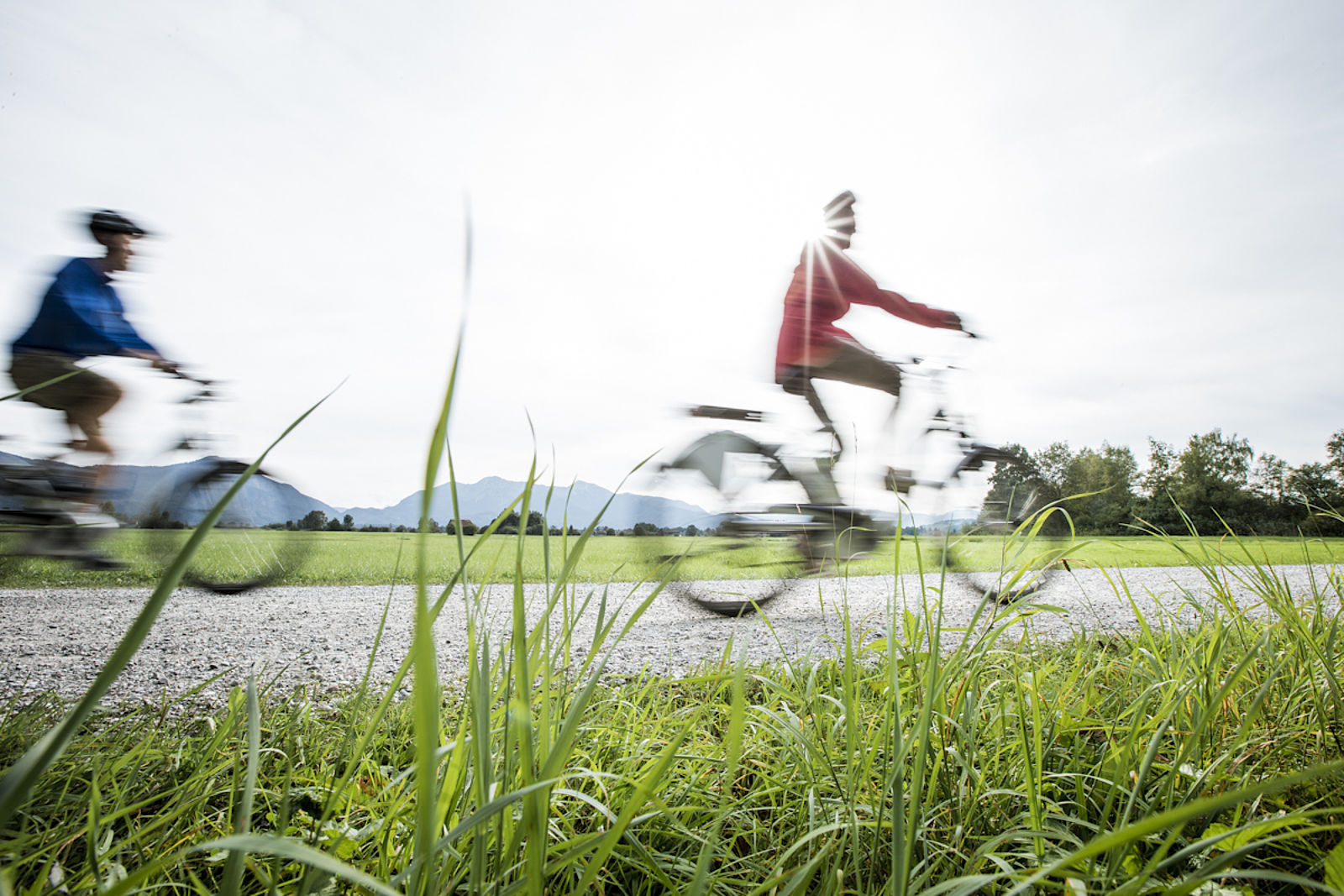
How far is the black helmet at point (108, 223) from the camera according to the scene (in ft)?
13.2

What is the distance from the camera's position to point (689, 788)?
100cm

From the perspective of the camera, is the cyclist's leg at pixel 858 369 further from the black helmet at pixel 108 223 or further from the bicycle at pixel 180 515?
the black helmet at pixel 108 223

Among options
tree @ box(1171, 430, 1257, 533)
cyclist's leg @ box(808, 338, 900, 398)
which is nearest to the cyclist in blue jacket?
cyclist's leg @ box(808, 338, 900, 398)

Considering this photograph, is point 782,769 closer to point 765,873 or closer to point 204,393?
point 765,873

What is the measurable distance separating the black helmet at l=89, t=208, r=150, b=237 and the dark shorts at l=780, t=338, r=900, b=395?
4759 millimetres

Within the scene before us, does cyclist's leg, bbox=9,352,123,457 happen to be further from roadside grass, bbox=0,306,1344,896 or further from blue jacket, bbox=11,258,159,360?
roadside grass, bbox=0,306,1344,896

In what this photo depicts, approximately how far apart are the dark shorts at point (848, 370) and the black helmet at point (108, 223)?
15.6 ft

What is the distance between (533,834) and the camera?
576 mm

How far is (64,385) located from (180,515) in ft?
3.78

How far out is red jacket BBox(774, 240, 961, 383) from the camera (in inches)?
162

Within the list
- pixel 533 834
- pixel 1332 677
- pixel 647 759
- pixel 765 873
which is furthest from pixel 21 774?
pixel 1332 677

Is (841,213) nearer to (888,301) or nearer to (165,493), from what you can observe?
(888,301)

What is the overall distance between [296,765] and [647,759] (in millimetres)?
761

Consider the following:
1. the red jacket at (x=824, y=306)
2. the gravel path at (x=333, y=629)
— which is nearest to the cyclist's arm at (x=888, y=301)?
the red jacket at (x=824, y=306)
